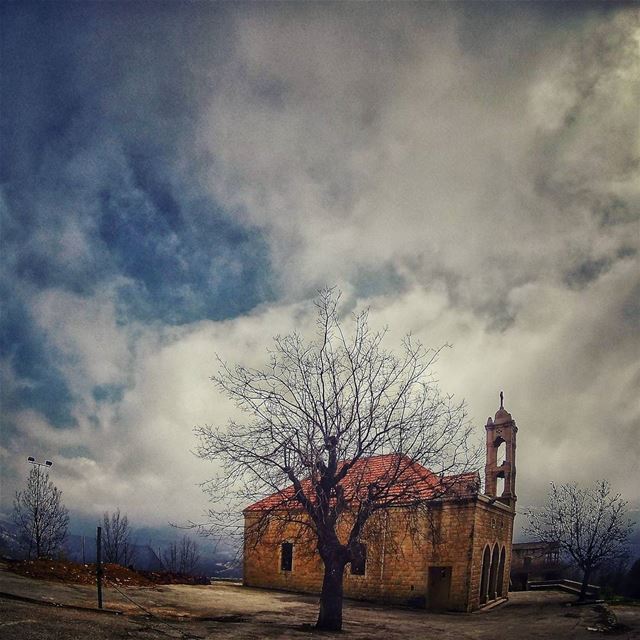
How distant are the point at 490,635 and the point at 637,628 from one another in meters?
4.94

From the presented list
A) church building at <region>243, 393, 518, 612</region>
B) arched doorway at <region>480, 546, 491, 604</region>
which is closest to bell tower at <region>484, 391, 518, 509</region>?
church building at <region>243, 393, 518, 612</region>

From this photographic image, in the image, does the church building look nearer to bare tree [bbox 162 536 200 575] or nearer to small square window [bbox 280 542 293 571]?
small square window [bbox 280 542 293 571]

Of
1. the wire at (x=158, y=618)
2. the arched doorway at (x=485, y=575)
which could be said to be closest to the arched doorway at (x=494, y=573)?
the arched doorway at (x=485, y=575)

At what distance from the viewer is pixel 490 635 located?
1508 cm

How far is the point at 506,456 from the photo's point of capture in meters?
27.5

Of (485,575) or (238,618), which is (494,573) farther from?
(238,618)

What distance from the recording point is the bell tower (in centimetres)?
2700

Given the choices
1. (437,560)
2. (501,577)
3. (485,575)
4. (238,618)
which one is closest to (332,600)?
(238,618)

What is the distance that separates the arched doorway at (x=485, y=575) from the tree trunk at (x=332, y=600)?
1165 centimetres

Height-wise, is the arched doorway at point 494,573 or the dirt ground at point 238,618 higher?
the dirt ground at point 238,618

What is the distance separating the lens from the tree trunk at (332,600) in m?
13.4

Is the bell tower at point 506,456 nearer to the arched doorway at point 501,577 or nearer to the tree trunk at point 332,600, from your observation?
the arched doorway at point 501,577

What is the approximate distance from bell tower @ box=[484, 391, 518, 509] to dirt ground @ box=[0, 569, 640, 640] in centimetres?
570

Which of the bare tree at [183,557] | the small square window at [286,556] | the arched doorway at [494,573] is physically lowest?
the bare tree at [183,557]
